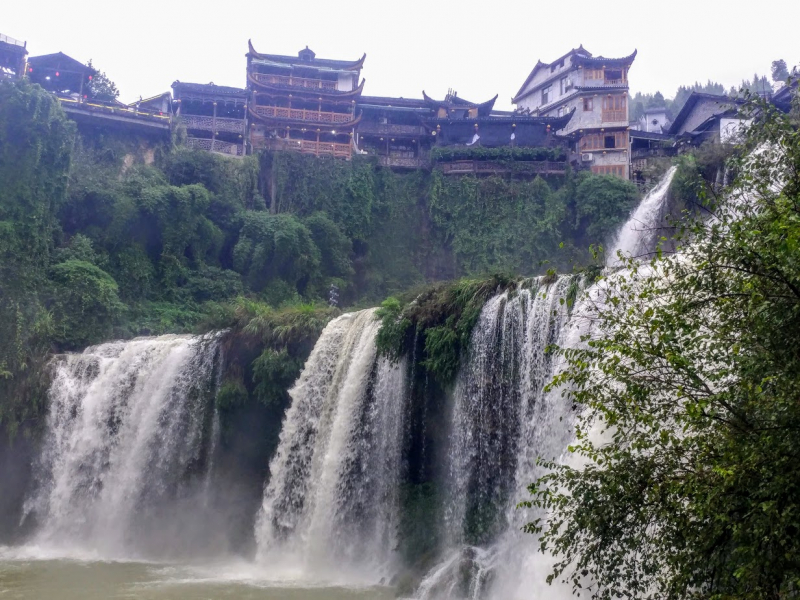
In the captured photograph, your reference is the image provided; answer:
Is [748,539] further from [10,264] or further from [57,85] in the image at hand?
[57,85]

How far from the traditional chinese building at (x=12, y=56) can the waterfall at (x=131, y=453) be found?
17029mm

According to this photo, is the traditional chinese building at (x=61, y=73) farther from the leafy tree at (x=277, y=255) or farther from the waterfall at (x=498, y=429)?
the waterfall at (x=498, y=429)

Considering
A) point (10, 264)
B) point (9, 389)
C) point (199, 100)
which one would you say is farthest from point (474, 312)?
point (199, 100)

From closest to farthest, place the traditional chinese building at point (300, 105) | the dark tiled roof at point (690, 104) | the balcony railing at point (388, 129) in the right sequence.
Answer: the dark tiled roof at point (690, 104) < the traditional chinese building at point (300, 105) < the balcony railing at point (388, 129)

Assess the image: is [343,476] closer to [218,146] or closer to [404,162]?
[404,162]

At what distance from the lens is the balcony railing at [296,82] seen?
39062mm

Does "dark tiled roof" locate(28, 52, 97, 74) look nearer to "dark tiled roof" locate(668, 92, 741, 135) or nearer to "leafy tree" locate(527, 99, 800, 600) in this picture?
"dark tiled roof" locate(668, 92, 741, 135)

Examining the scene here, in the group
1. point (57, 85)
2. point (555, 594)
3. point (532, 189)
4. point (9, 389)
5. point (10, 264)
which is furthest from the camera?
point (57, 85)

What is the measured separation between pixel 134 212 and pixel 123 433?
40.5 feet

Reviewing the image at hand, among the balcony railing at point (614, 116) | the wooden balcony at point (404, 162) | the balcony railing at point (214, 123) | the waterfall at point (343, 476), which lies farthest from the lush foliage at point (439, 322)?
the balcony railing at point (614, 116)

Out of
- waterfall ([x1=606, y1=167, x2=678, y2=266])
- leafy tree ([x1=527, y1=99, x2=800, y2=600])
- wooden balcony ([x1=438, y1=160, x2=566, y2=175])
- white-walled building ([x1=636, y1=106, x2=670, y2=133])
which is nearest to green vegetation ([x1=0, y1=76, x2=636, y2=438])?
wooden balcony ([x1=438, y1=160, x2=566, y2=175])

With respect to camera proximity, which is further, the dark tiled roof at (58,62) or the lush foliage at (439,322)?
the dark tiled roof at (58,62)

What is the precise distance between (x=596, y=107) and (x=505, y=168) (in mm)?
6542

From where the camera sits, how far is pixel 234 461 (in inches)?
807
